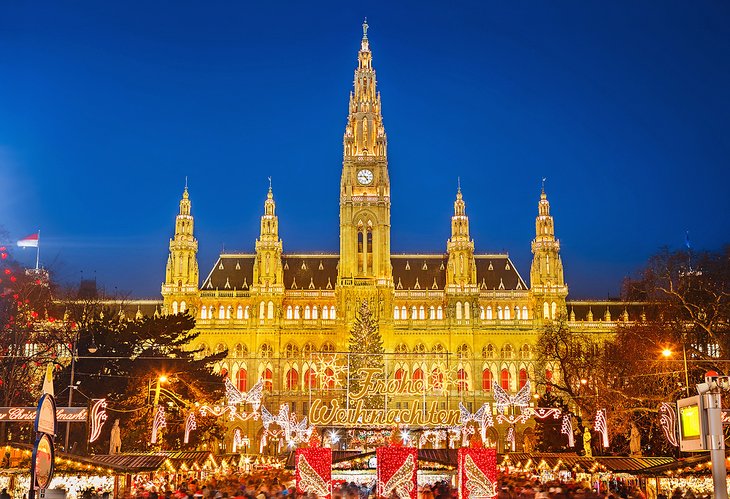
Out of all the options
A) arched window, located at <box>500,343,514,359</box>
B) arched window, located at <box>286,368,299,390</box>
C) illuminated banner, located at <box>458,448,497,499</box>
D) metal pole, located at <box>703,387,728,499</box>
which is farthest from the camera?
arched window, located at <box>500,343,514,359</box>

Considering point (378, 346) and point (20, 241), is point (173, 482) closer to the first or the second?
point (20, 241)

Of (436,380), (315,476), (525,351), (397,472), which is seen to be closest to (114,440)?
(315,476)

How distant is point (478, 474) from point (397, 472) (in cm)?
254

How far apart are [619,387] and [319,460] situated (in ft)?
103

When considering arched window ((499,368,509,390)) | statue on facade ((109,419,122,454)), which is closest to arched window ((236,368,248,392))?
arched window ((499,368,509,390))

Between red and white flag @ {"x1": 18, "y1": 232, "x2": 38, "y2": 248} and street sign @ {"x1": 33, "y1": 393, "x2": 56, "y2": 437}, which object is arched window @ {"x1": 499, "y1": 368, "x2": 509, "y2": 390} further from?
street sign @ {"x1": 33, "y1": 393, "x2": 56, "y2": 437}

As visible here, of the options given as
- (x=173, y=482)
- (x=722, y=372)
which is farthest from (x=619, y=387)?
(x=173, y=482)

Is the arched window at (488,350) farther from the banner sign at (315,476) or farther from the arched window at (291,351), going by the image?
the banner sign at (315,476)

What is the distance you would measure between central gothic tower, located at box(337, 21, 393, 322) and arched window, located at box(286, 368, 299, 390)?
9051 mm

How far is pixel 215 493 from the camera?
2736 centimetres

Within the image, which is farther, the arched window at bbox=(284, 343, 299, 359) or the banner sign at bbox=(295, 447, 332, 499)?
the arched window at bbox=(284, 343, 299, 359)

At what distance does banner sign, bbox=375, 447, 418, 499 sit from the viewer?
25.5m

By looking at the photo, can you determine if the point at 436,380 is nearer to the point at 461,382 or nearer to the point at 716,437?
the point at 461,382

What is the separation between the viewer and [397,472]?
25.6m
